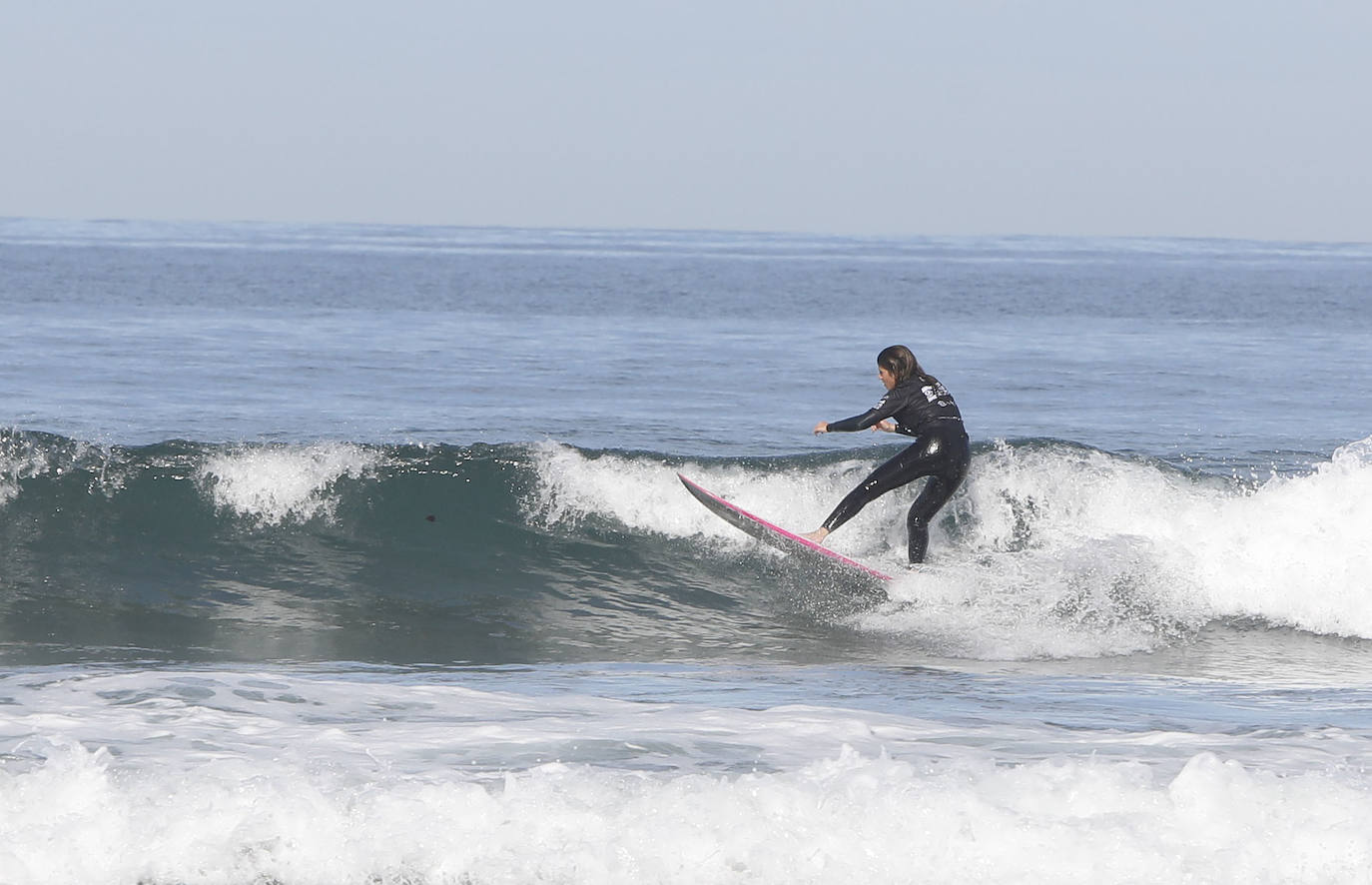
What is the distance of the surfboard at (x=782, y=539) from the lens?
10.3 meters

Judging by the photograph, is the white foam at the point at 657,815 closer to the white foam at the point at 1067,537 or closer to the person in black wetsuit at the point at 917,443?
the white foam at the point at 1067,537

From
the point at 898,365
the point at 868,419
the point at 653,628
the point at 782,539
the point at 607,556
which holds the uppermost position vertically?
the point at 898,365

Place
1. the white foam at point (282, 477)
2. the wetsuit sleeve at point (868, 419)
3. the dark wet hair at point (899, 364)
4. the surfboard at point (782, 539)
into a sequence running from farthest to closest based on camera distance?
the white foam at point (282, 477), the surfboard at point (782, 539), the dark wet hair at point (899, 364), the wetsuit sleeve at point (868, 419)

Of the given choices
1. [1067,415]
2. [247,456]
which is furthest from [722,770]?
[1067,415]

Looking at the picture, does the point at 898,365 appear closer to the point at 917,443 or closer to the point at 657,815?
the point at 917,443

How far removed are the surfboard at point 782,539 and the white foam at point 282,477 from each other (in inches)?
139

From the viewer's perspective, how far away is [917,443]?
405 inches

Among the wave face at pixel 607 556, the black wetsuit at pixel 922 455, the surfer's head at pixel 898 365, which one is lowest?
the wave face at pixel 607 556

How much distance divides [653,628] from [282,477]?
4389 millimetres

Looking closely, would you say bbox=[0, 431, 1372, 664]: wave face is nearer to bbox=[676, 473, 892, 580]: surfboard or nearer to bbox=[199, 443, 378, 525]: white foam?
bbox=[199, 443, 378, 525]: white foam

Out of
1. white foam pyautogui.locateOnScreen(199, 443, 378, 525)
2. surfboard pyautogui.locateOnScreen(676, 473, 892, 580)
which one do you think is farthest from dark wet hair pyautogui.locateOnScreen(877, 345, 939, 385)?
white foam pyautogui.locateOnScreen(199, 443, 378, 525)

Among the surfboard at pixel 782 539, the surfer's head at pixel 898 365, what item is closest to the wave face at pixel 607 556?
the surfboard at pixel 782 539

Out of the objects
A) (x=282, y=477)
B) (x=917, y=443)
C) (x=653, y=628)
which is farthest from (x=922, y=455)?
(x=282, y=477)

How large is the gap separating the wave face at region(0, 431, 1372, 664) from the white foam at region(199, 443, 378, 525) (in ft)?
0.08
